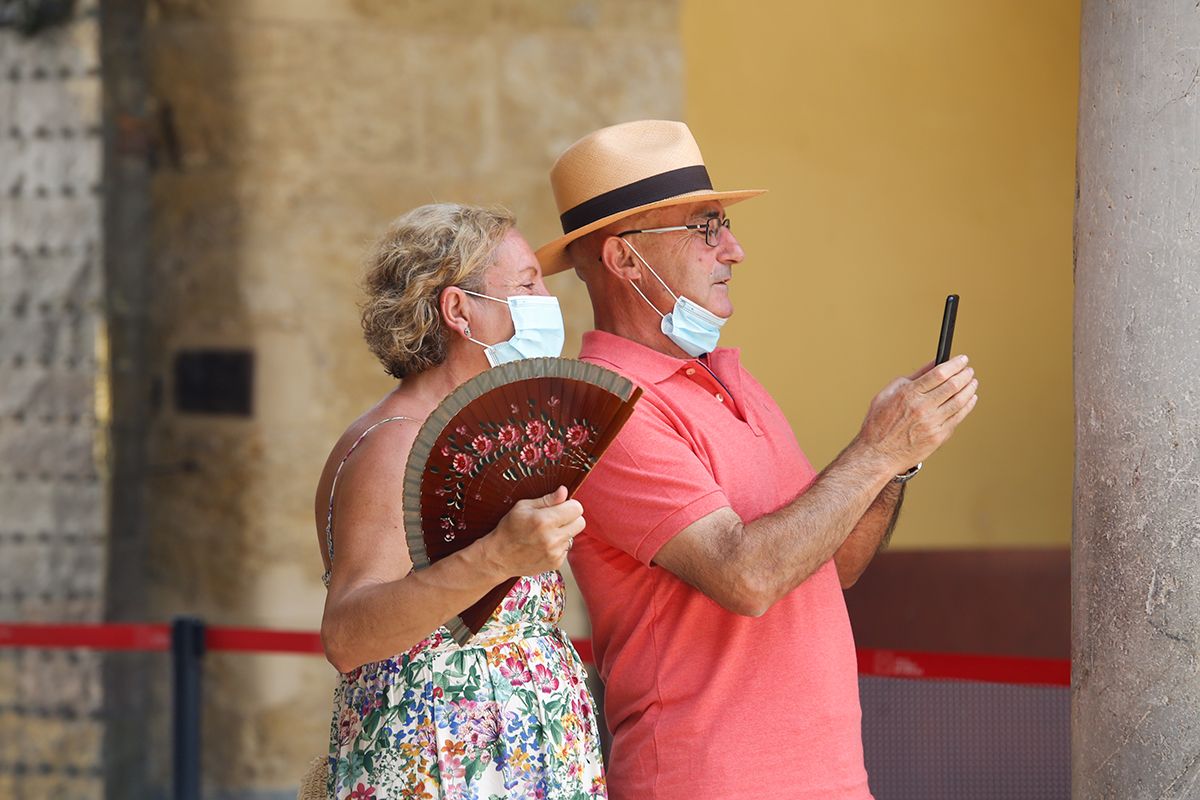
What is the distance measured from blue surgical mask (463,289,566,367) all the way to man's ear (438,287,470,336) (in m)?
0.02

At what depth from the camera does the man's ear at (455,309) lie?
249cm

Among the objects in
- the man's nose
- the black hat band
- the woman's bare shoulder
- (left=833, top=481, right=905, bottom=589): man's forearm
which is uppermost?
the black hat band

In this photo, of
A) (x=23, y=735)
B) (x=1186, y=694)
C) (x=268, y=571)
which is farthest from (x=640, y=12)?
(x=1186, y=694)

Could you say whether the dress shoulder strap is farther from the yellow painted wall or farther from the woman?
the yellow painted wall

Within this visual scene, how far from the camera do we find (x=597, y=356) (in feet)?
9.09

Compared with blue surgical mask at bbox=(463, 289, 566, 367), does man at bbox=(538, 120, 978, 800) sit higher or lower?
lower

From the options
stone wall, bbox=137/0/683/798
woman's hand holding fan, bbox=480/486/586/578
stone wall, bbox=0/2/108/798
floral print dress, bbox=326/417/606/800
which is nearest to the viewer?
woman's hand holding fan, bbox=480/486/586/578

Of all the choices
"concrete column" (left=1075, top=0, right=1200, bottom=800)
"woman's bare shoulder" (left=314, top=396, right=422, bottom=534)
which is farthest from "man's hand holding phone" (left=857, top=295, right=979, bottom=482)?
"woman's bare shoulder" (left=314, top=396, right=422, bottom=534)

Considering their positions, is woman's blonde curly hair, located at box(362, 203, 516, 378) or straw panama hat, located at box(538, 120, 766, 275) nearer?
woman's blonde curly hair, located at box(362, 203, 516, 378)

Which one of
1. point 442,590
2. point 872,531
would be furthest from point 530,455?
point 872,531

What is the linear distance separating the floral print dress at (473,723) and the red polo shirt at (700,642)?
0.46 ft

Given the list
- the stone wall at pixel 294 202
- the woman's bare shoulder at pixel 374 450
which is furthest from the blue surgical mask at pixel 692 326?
the stone wall at pixel 294 202

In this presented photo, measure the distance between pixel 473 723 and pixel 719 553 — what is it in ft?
1.51

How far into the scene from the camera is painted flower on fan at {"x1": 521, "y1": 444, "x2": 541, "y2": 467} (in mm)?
2105
